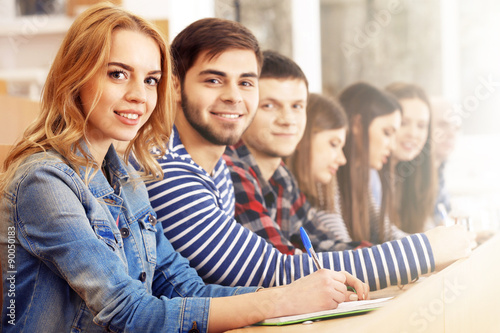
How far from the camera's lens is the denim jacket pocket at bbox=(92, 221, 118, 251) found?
0.69 meters

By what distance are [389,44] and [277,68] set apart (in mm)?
887

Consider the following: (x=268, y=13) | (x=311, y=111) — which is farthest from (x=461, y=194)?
(x=268, y=13)

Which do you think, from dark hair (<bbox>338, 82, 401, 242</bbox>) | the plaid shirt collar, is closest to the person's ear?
dark hair (<bbox>338, 82, 401, 242</bbox>)

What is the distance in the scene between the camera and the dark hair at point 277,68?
1106mm

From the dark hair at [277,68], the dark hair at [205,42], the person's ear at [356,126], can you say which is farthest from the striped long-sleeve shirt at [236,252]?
the person's ear at [356,126]

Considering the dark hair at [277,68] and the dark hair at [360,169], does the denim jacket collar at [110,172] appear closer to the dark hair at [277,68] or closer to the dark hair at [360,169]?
the dark hair at [277,68]

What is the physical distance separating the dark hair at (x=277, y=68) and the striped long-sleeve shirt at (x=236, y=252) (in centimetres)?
32

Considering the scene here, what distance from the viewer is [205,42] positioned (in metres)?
0.97

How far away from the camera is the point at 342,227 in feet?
4.20

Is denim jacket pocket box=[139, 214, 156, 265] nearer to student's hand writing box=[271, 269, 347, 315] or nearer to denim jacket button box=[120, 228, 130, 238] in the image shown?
denim jacket button box=[120, 228, 130, 238]

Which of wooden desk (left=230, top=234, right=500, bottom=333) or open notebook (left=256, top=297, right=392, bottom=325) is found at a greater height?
wooden desk (left=230, top=234, right=500, bottom=333)

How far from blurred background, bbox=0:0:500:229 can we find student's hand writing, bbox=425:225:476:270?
1.96 feet

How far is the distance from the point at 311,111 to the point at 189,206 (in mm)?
437

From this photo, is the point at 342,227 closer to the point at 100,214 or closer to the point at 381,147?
the point at 381,147
